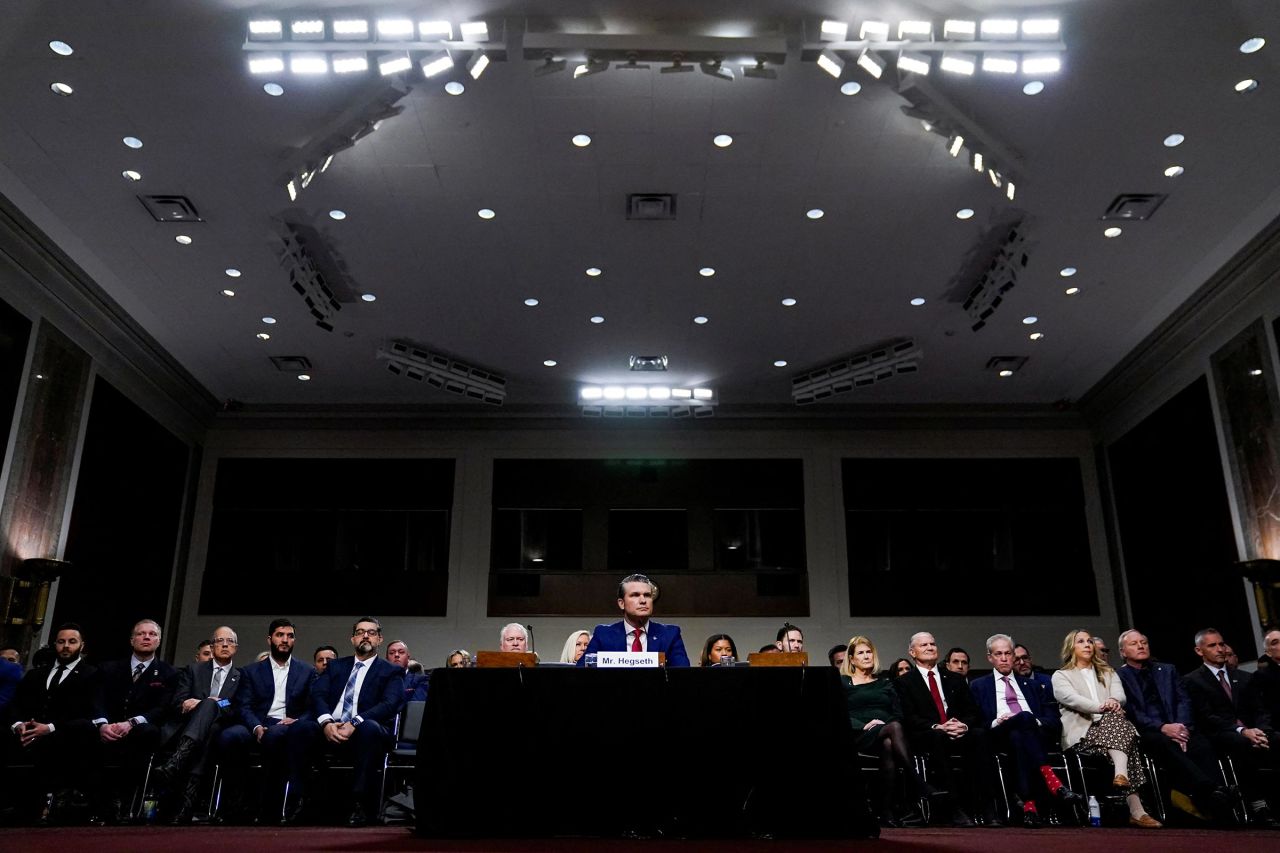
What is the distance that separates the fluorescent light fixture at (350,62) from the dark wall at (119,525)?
5649mm

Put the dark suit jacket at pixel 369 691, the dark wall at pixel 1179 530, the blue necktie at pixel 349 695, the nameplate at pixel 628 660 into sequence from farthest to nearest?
1. the dark wall at pixel 1179 530
2. the blue necktie at pixel 349 695
3. the dark suit jacket at pixel 369 691
4. the nameplate at pixel 628 660

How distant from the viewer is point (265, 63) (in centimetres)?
631

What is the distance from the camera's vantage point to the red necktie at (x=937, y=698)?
21.0 ft

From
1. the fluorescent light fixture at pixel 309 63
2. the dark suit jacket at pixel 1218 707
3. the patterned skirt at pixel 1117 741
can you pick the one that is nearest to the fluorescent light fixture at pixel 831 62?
the fluorescent light fixture at pixel 309 63

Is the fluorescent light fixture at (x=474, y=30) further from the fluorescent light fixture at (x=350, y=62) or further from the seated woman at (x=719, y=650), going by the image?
the seated woman at (x=719, y=650)

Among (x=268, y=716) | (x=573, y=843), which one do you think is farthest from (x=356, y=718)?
(x=573, y=843)

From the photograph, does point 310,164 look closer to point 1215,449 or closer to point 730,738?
point 730,738

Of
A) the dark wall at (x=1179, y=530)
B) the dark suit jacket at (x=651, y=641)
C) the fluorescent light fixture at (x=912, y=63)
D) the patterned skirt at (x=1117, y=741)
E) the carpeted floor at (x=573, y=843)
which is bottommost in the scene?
the carpeted floor at (x=573, y=843)

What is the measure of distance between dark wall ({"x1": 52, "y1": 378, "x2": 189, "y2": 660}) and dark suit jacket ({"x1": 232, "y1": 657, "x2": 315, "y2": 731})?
3.93 m

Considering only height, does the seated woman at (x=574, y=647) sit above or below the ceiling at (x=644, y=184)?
below

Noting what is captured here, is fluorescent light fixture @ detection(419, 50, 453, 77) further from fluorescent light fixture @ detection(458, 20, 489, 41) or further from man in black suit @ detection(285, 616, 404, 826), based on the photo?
man in black suit @ detection(285, 616, 404, 826)

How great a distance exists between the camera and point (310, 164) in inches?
278

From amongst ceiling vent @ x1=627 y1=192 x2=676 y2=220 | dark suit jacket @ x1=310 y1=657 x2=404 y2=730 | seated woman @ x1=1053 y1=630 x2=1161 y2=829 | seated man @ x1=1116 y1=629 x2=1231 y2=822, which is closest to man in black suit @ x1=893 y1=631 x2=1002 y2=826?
seated woman @ x1=1053 y1=630 x2=1161 y2=829

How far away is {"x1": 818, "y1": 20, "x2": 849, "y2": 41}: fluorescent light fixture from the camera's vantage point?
6086 mm
